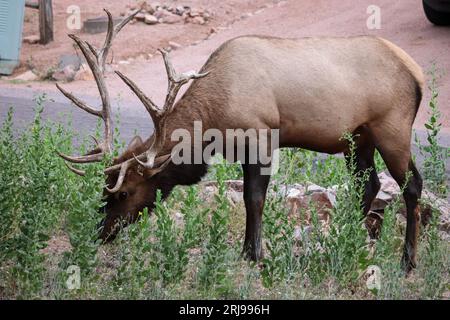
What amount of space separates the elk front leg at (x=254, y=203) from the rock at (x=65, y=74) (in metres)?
11.1

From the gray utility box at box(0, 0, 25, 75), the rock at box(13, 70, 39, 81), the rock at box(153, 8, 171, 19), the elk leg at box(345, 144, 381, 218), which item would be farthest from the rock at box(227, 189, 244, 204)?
the rock at box(153, 8, 171, 19)

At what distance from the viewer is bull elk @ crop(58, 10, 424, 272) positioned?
243 inches

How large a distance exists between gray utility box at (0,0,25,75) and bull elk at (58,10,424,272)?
437 inches

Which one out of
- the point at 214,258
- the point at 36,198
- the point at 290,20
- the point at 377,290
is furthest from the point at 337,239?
the point at 290,20

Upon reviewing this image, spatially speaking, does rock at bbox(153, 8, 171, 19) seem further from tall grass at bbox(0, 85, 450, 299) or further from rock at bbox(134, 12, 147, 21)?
tall grass at bbox(0, 85, 450, 299)

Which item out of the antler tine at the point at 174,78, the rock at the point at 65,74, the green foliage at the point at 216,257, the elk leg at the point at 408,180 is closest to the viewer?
the green foliage at the point at 216,257

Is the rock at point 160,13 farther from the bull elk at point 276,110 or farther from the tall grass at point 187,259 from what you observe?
the tall grass at point 187,259

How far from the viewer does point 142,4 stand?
21.3m

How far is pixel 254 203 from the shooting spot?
6.22 metres

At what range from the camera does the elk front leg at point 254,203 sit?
6.20 m

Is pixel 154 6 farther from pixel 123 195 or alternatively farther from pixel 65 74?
pixel 123 195

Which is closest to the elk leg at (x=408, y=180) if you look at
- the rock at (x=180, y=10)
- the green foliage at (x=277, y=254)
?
the green foliage at (x=277, y=254)

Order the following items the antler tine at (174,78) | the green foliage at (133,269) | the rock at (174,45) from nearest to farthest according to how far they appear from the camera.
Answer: the green foliage at (133,269), the antler tine at (174,78), the rock at (174,45)
